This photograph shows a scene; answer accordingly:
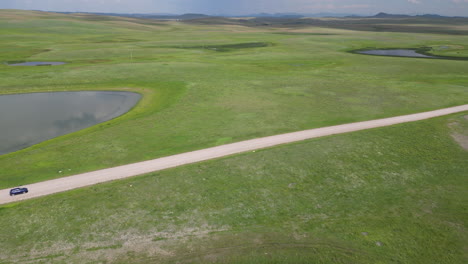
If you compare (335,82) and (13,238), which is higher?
(335,82)

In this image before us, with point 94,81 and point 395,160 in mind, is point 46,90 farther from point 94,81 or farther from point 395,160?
point 395,160

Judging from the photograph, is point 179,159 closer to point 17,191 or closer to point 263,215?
point 263,215

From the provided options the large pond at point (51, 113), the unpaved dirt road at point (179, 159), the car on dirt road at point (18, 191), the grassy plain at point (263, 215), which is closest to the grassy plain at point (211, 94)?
the unpaved dirt road at point (179, 159)

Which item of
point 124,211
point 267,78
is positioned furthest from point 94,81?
point 124,211

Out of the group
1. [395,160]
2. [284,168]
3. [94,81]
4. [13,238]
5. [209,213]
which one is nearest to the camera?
[13,238]

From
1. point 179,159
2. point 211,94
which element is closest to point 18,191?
point 179,159

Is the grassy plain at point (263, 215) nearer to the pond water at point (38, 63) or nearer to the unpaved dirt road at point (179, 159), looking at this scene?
the unpaved dirt road at point (179, 159)
